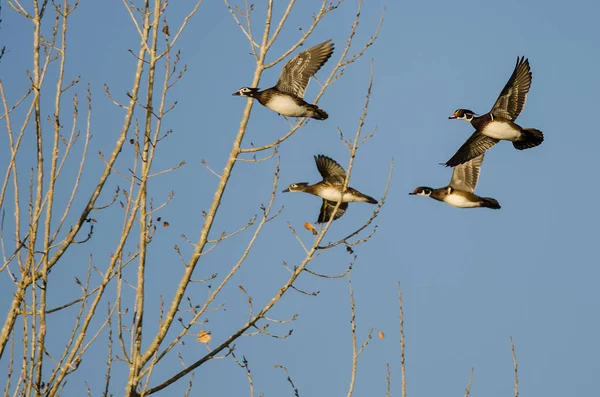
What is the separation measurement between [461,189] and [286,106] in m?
4.03

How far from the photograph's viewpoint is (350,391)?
6.44 m

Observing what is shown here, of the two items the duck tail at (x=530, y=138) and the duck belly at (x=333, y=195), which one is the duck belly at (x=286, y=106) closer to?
the duck belly at (x=333, y=195)

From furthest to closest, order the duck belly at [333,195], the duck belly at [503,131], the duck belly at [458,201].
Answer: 1. the duck belly at [458,201]
2. the duck belly at [503,131]
3. the duck belly at [333,195]

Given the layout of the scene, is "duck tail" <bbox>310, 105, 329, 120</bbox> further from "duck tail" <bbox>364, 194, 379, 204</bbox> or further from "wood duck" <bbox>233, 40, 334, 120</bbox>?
"duck tail" <bbox>364, 194, 379, 204</bbox>

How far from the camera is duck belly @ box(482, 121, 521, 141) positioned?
1323cm

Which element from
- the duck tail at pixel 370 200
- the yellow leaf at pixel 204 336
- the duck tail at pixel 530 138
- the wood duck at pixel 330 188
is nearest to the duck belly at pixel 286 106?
the wood duck at pixel 330 188

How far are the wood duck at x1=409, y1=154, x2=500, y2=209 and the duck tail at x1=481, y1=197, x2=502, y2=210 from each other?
0.37 feet

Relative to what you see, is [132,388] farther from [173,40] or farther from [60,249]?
[173,40]

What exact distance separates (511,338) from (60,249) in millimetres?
3334

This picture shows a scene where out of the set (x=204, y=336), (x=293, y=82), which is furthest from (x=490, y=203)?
(x=204, y=336)

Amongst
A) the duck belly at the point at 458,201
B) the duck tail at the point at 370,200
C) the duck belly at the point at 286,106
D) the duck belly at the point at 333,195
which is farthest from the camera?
the duck belly at the point at 458,201

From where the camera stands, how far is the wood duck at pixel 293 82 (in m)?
11.5

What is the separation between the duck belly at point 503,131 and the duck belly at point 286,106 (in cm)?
329

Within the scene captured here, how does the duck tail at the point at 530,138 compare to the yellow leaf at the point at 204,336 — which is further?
the duck tail at the point at 530,138
